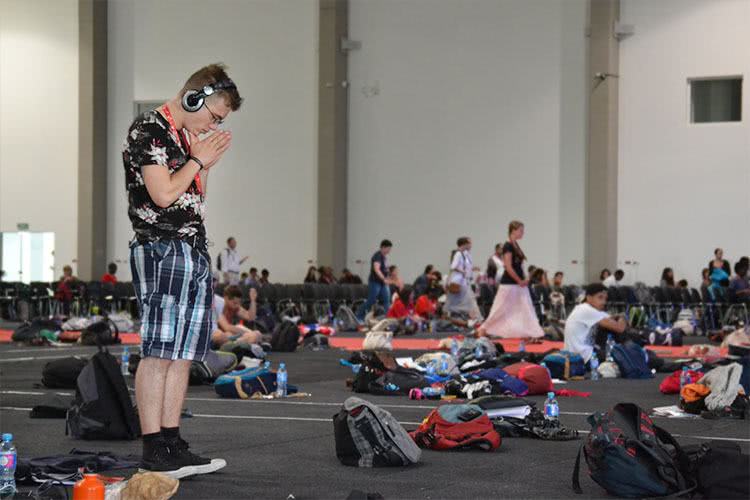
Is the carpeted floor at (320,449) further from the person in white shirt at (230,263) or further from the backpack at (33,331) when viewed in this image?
the person in white shirt at (230,263)

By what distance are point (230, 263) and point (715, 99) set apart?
37.4 feet

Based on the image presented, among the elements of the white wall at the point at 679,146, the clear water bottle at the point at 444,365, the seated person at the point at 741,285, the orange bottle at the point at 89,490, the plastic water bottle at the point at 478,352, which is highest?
the white wall at the point at 679,146

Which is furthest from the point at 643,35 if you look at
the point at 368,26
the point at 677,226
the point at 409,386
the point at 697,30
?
the point at 409,386

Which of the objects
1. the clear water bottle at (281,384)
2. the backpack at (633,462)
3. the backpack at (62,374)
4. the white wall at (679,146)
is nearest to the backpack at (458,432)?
the backpack at (633,462)


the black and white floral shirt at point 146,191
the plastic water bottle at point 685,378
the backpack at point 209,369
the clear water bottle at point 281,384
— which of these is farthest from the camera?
the backpack at point 209,369

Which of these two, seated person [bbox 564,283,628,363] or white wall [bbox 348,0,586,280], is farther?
white wall [bbox 348,0,586,280]

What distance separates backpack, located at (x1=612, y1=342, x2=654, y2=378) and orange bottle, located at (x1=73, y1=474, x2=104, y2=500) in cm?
825

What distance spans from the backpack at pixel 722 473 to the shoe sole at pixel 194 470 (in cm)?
216

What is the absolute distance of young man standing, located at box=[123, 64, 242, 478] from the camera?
5375 mm

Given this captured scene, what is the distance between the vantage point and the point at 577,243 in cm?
2725

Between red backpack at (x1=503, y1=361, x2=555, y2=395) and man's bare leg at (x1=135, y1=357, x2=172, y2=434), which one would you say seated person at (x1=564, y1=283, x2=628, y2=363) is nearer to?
red backpack at (x1=503, y1=361, x2=555, y2=395)

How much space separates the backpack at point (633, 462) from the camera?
5.29m

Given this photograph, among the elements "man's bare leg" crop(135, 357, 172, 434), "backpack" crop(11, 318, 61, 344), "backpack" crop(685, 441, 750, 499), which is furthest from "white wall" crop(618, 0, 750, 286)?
"man's bare leg" crop(135, 357, 172, 434)

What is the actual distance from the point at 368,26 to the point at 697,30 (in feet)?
25.7
